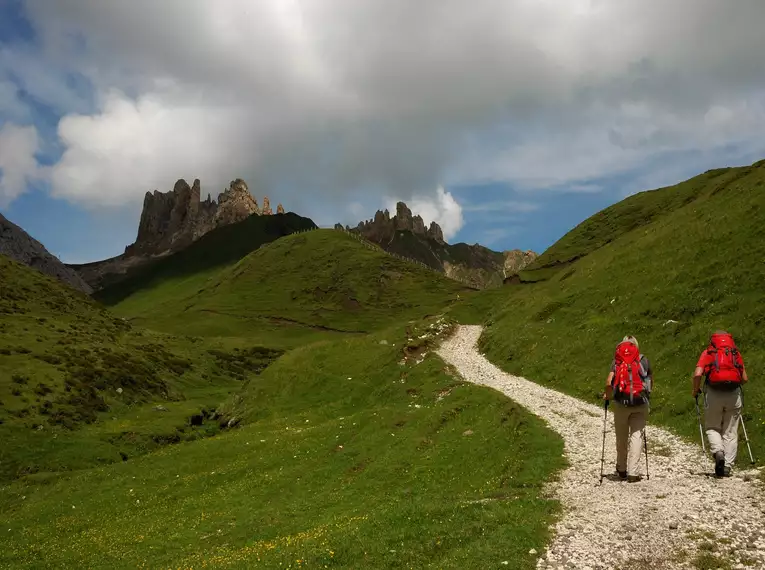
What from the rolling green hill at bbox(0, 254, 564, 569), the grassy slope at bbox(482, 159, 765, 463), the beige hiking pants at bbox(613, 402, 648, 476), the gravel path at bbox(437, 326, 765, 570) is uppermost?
the grassy slope at bbox(482, 159, 765, 463)

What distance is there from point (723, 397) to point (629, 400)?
134 inches

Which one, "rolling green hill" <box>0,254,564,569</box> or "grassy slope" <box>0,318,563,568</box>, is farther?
"rolling green hill" <box>0,254,564,569</box>

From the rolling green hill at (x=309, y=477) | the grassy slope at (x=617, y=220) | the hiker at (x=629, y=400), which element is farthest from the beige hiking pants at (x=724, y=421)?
the grassy slope at (x=617, y=220)

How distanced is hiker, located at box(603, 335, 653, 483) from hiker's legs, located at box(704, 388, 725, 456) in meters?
2.21

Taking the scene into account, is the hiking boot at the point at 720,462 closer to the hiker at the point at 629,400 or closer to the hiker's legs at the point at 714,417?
the hiker's legs at the point at 714,417

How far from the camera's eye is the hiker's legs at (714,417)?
60.5ft

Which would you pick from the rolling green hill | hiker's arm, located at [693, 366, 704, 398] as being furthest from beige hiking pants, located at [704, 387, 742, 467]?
the rolling green hill

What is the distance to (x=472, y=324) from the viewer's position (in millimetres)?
93250

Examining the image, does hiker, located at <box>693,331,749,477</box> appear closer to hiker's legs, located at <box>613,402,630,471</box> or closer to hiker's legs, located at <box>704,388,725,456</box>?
hiker's legs, located at <box>704,388,725,456</box>

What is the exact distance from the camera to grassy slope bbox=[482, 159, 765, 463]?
33.3 meters

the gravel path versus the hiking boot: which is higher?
the hiking boot

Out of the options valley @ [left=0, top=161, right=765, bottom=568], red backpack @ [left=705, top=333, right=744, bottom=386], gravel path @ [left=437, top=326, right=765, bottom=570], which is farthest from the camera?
red backpack @ [left=705, top=333, right=744, bottom=386]

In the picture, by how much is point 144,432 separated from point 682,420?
200 feet

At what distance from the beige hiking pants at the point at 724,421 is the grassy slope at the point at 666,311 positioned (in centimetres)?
217
